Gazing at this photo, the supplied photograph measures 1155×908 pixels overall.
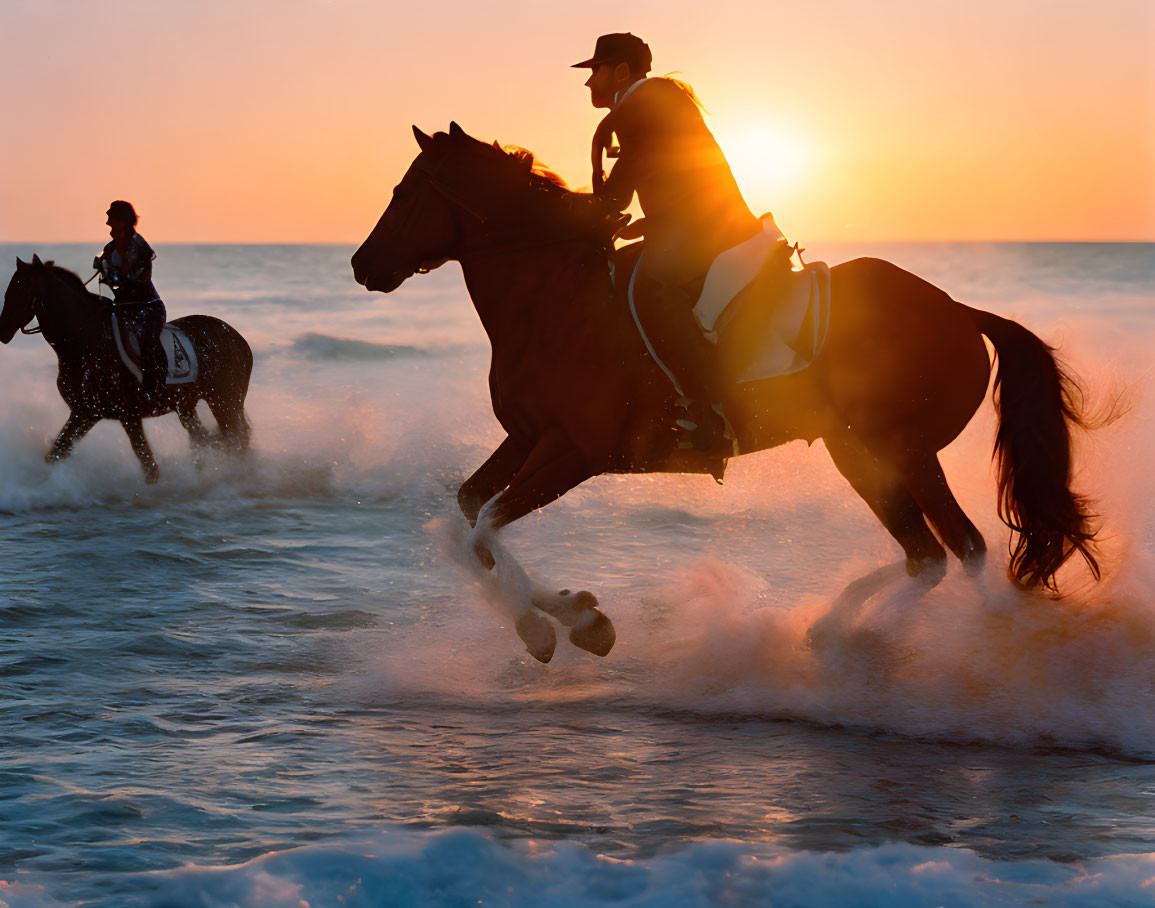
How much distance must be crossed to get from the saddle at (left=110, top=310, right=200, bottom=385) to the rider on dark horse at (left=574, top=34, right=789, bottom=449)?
6.57 meters

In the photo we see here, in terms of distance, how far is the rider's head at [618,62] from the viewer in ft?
16.9

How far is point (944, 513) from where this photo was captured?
212 inches

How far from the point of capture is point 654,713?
5312 mm

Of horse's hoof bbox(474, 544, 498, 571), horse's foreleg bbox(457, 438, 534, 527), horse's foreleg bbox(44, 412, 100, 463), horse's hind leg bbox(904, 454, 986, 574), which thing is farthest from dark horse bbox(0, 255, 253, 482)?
horse's hind leg bbox(904, 454, 986, 574)

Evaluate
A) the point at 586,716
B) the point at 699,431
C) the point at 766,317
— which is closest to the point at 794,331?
the point at 766,317

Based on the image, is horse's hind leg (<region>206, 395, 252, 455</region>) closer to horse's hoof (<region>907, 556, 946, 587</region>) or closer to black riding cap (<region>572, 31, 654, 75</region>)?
black riding cap (<region>572, 31, 654, 75</region>)

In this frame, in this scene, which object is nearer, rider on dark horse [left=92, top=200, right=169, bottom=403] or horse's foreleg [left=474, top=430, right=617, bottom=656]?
horse's foreleg [left=474, top=430, right=617, bottom=656]

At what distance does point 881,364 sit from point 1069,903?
8.33 ft

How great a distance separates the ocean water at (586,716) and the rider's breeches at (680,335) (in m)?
1.25

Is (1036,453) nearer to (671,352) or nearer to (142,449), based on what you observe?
(671,352)

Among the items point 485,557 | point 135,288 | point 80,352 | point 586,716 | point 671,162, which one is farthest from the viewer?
point 80,352

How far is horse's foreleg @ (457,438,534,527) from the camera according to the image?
5457mm

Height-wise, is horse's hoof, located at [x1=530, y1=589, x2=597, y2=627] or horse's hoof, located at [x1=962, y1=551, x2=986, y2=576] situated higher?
horse's hoof, located at [x1=962, y1=551, x2=986, y2=576]

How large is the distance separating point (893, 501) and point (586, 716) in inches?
66.8
